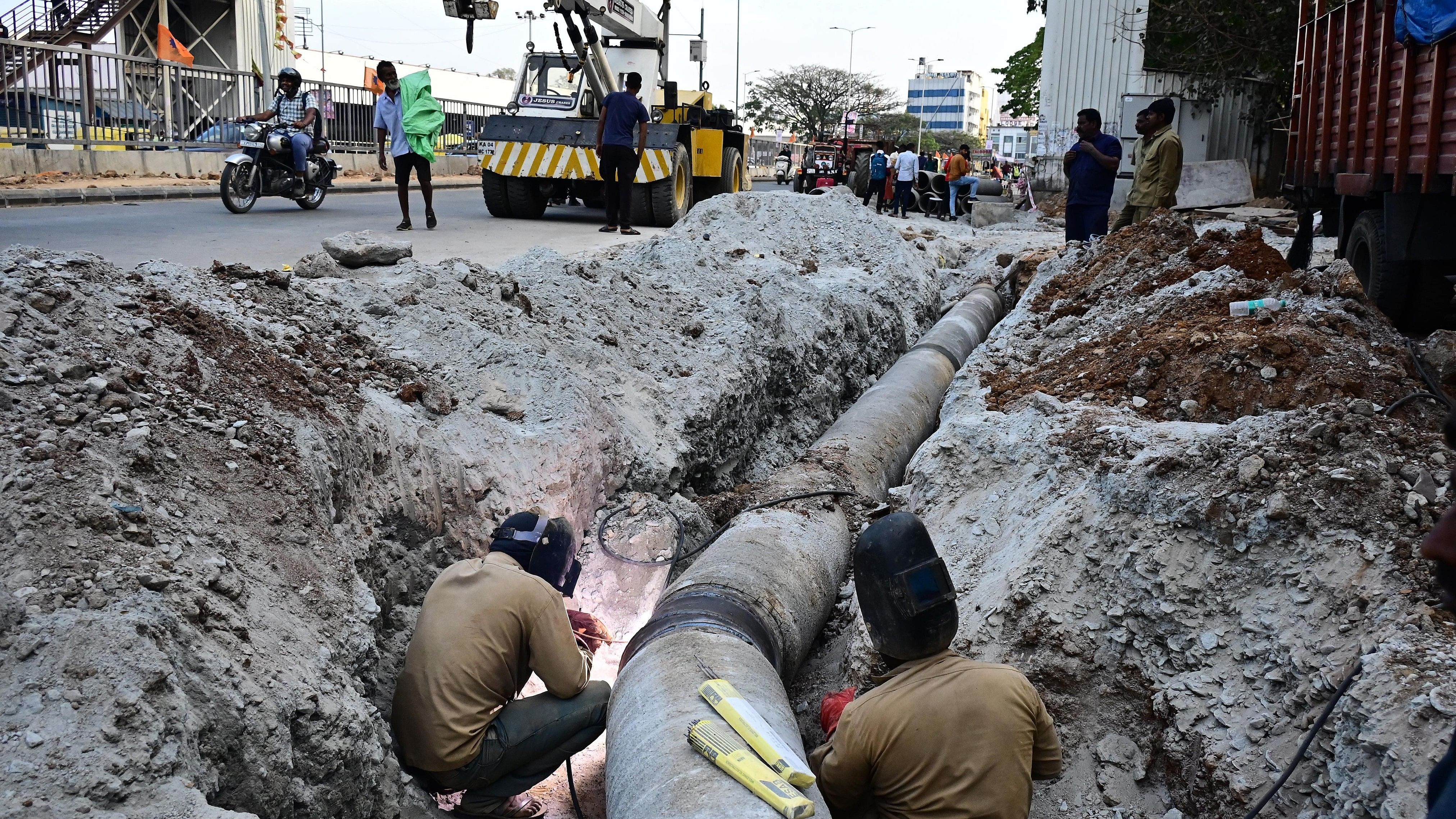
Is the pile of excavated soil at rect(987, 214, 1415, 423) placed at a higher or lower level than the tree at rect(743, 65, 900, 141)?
lower

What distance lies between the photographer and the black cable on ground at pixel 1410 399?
12.1 ft

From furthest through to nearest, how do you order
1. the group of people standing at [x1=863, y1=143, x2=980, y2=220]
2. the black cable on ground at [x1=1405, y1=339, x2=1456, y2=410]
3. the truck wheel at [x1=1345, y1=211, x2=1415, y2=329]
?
the group of people standing at [x1=863, y1=143, x2=980, y2=220]
the truck wheel at [x1=1345, y1=211, x2=1415, y2=329]
the black cable on ground at [x1=1405, y1=339, x2=1456, y2=410]

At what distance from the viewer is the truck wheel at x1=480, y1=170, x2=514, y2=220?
42.4 feet

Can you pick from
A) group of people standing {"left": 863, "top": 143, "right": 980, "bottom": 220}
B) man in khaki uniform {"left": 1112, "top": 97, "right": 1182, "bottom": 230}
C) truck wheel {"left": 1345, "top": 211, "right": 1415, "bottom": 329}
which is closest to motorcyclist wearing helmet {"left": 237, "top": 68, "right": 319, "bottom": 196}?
man in khaki uniform {"left": 1112, "top": 97, "right": 1182, "bottom": 230}

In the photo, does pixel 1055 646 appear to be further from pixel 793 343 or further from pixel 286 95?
pixel 286 95

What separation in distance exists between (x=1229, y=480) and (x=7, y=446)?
3.47 m

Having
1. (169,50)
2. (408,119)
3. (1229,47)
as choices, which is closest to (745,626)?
(408,119)

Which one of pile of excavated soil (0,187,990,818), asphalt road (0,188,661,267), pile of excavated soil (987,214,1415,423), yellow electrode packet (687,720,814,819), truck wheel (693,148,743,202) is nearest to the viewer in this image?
pile of excavated soil (0,187,990,818)

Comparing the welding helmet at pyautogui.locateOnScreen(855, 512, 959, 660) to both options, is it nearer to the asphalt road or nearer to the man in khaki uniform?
the asphalt road

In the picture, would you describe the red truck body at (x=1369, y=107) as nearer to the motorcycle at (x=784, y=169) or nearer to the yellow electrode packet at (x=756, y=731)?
the yellow electrode packet at (x=756, y=731)

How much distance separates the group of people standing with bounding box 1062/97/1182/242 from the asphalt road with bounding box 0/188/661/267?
4.50 m

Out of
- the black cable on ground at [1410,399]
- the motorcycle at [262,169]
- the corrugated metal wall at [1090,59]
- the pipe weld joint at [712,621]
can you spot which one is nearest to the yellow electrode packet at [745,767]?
the pipe weld joint at [712,621]

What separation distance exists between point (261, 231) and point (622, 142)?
364cm

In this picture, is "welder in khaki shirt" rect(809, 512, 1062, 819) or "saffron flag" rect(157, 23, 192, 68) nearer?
"welder in khaki shirt" rect(809, 512, 1062, 819)
